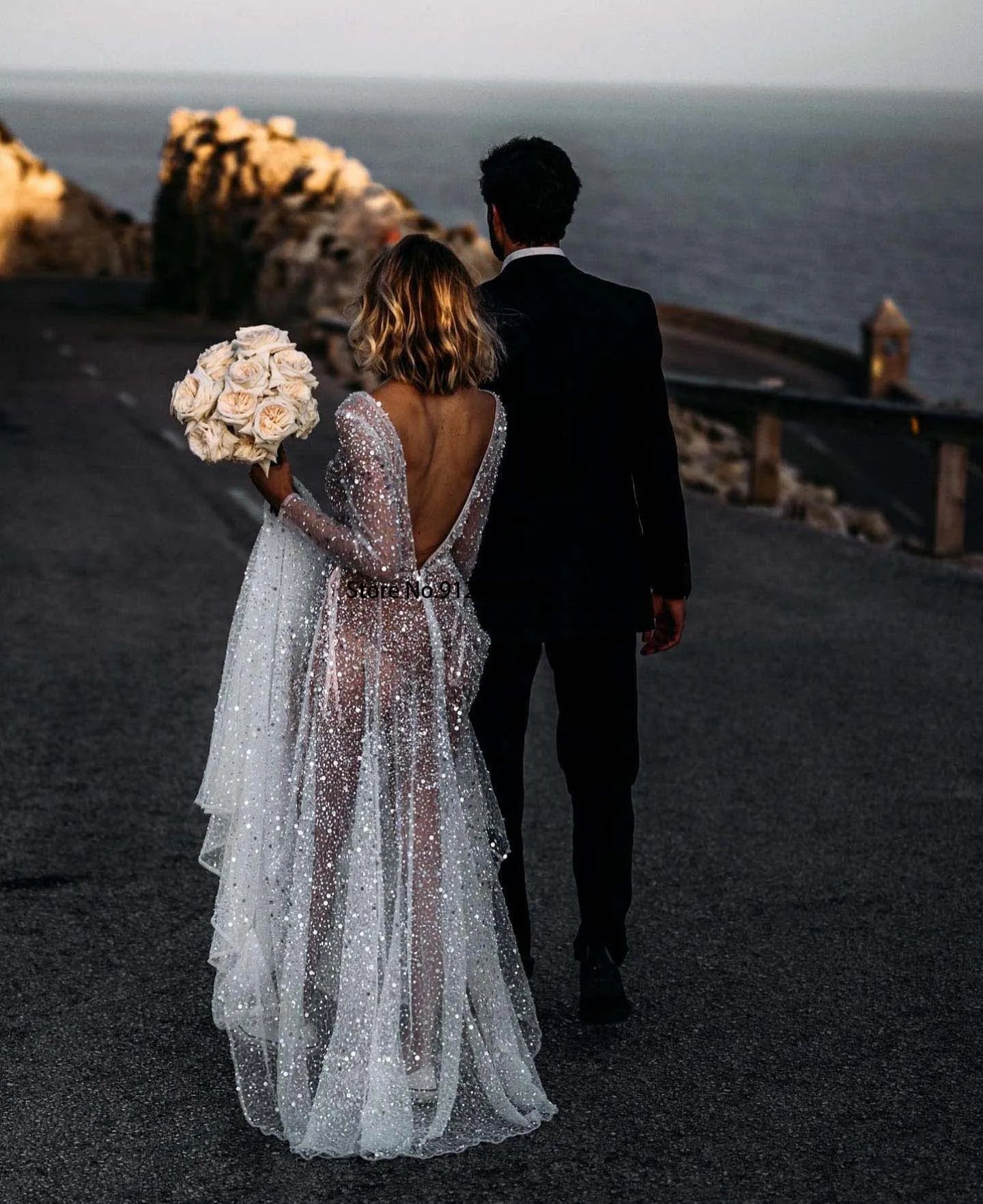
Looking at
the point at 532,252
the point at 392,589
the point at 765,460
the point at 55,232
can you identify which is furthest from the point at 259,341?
the point at 55,232

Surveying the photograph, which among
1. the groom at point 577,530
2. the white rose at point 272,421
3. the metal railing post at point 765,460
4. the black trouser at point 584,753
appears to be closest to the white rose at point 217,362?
the white rose at point 272,421

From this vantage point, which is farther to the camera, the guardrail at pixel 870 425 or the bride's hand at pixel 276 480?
the guardrail at pixel 870 425

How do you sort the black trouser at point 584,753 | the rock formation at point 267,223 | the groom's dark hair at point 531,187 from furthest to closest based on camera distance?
the rock formation at point 267,223, the black trouser at point 584,753, the groom's dark hair at point 531,187

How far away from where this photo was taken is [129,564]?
427 inches

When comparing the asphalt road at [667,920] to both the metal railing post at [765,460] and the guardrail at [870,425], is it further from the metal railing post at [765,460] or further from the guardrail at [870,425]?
the metal railing post at [765,460]

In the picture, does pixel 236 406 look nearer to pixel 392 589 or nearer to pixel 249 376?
pixel 249 376

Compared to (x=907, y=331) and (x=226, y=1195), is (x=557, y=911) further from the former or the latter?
(x=907, y=331)

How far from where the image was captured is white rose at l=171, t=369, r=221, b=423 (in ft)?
12.1

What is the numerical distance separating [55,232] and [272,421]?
55.6 meters

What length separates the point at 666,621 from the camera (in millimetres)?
4359

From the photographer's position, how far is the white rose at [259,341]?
12.1 ft

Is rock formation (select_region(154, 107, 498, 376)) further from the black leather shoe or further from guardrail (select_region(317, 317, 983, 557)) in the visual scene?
the black leather shoe

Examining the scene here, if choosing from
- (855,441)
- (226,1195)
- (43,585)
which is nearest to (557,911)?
(226,1195)

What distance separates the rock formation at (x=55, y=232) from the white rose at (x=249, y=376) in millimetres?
53668
